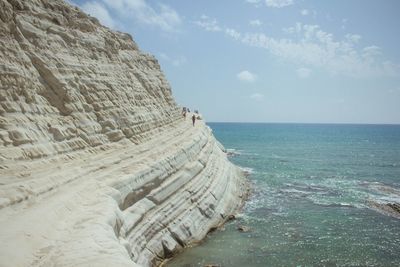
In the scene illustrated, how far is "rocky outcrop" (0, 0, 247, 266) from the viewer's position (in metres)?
8.98

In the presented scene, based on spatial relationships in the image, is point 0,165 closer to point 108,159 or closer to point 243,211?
point 108,159

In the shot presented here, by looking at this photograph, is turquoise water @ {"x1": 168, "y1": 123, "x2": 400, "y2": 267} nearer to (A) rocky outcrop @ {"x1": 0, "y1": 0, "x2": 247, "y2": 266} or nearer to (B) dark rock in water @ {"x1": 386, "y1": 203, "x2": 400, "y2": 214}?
(B) dark rock in water @ {"x1": 386, "y1": 203, "x2": 400, "y2": 214}

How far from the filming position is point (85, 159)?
1545 cm

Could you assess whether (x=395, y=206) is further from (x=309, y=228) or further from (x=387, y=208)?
(x=309, y=228)

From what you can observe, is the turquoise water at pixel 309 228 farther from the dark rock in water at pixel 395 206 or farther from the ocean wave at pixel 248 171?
the ocean wave at pixel 248 171

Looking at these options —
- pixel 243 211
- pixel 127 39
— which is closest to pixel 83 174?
pixel 243 211

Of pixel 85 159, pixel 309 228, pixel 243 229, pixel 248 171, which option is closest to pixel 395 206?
pixel 309 228

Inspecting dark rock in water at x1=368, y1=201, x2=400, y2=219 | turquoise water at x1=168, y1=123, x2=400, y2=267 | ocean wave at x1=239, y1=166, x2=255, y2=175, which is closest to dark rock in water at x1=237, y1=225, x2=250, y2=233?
turquoise water at x1=168, y1=123, x2=400, y2=267

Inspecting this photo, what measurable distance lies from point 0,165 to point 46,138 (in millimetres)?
2772

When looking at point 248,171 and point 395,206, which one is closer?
point 395,206

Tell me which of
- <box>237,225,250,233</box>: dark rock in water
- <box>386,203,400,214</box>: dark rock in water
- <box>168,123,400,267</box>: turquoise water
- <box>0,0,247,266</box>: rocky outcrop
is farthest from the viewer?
<box>386,203,400,214</box>: dark rock in water

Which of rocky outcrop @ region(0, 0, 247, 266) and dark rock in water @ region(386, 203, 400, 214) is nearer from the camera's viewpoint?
rocky outcrop @ region(0, 0, 247, 266)

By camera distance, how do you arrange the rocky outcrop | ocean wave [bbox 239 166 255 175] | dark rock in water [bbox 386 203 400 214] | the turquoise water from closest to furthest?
the rocky outcrop → the turquoise water → dark rock in water [bbox 386 203 400 214] → ocean wave [bbox 239 166 255 175]

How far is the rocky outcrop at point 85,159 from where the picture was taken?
898 cm
